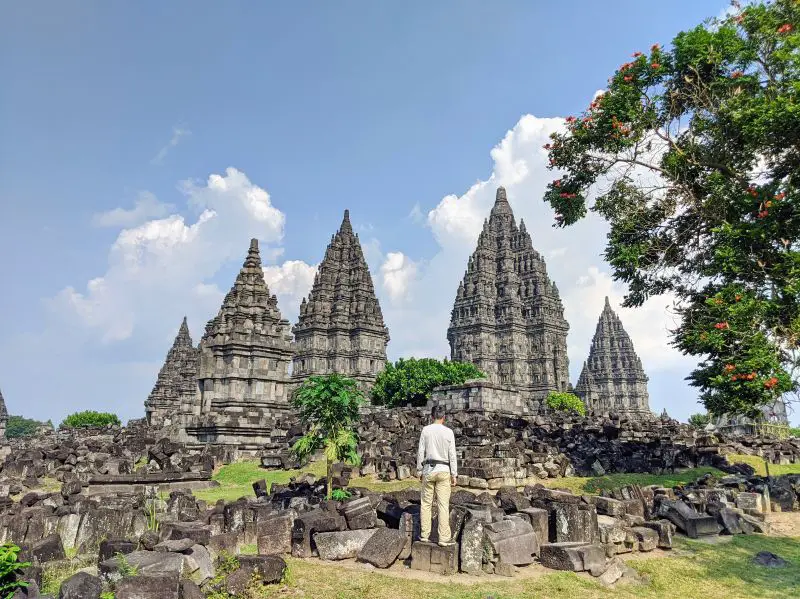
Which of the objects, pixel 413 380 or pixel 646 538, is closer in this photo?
pixel 646 538

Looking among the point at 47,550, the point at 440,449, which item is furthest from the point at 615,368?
the point at 47,550

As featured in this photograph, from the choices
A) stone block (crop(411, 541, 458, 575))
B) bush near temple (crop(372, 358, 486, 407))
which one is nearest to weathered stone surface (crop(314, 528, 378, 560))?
stone block (crop(411, 541, 458, 575))

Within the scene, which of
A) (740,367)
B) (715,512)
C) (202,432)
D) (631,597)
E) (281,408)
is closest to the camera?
(631,597)

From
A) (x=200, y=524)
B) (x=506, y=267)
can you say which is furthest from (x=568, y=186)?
(x=506, y=267)

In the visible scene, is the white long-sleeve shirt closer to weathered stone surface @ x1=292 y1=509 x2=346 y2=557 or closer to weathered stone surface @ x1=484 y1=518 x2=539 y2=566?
weathered stone surface @ x1=484 y1=518 x2=539 y2=566

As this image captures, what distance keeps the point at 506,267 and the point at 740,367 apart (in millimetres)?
56214

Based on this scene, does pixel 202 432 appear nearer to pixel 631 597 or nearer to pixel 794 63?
pixel 631 597

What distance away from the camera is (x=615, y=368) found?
80.3 metres

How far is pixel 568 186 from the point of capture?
52.7 ft

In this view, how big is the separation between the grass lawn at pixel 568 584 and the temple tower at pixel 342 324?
143 feet

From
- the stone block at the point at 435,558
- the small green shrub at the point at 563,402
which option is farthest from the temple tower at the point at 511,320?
the stone block at the point at 435,558

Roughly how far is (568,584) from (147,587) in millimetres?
4676

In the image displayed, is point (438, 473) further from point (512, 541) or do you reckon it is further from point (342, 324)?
point (342, 324)

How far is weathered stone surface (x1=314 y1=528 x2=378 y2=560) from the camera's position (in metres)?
7.26
